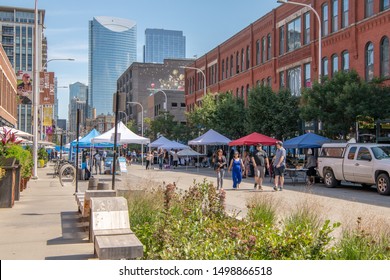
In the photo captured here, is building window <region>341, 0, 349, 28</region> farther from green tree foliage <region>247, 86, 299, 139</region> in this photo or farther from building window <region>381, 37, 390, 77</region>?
green tree foliage <region>247, 86, 299, 139</region>

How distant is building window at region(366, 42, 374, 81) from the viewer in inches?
1221

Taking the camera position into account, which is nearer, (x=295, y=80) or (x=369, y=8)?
(x=369, y=8)

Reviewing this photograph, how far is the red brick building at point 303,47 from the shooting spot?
102 feet

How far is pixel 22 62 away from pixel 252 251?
120935mm

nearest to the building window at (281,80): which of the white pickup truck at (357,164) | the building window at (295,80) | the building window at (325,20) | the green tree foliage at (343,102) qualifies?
the building window at (295,80)

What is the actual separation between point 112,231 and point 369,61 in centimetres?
2785

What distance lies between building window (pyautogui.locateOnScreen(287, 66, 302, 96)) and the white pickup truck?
1780 cm

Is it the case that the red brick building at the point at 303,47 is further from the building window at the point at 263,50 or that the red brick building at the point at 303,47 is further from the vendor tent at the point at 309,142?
the vendor tent at the point at 309,142

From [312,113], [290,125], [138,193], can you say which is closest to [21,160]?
[138,193]

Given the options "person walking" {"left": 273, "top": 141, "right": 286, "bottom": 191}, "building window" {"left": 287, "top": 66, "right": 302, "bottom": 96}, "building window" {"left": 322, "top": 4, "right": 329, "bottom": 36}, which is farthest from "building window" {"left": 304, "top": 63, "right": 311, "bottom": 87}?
"person walking" {"left": 273, "top": 141, "right": 286, "bottom": 191}

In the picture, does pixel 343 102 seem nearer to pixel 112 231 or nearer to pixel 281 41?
pixel 281 41

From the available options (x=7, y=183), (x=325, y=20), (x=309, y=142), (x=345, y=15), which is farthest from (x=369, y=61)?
(x=7, y=183)

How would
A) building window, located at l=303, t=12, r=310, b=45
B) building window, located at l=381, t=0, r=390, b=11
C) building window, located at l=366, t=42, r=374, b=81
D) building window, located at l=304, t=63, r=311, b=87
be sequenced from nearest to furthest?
building window, located at l=381, t=0, r=390, b=11, building window, located at l=366, t=42, r=374, b=81, building window, located at l=304, t=63, r=311, b=87, building window, located at l=303, t=12, r=310, b=45

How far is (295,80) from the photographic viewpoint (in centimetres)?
4141
